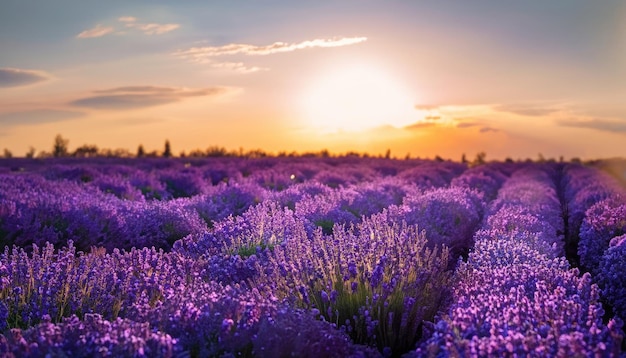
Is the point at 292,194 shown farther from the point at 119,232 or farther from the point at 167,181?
the point at 167,181

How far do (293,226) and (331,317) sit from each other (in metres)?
2.90

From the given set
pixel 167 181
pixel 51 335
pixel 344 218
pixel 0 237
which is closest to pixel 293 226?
pixel 344 218

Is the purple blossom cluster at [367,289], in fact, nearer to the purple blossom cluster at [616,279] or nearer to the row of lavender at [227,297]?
the row of lavender at [227,297]

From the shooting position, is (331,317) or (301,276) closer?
(331,317)

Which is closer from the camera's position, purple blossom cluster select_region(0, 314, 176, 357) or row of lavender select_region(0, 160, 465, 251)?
purple blossom cluster select_region(0, 314, 176, 357)

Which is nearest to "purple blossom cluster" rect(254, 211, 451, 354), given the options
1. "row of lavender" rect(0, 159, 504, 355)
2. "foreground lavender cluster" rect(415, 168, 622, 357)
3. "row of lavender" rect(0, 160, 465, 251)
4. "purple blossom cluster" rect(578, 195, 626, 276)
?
"row of lavender" rect(0, 159, 504, 355)

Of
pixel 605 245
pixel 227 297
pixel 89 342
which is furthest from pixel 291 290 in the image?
pixel 605 245

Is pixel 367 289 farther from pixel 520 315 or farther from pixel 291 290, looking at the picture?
pixel 520 315

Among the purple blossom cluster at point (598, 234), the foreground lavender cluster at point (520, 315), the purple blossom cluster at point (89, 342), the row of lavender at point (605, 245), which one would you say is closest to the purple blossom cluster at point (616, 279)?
the row of lavender at point (605, 245)

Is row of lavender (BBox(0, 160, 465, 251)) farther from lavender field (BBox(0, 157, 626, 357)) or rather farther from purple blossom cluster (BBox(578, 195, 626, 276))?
purple blossom cluster (BBox(578, 195, 626, 276))

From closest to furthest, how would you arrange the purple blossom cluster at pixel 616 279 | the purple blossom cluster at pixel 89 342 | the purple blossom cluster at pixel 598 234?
1. the purple blossom cluster at pixel 89 342
2. the purple blossom cluster at pixel 616 279
3. the purple blossom cluster at pixel 598 234

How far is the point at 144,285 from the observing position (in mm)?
5242

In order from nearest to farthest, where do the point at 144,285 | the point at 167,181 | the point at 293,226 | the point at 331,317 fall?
the point at 331,317 < the point at 144,285 < the point at 293,226 < the point at 167,181

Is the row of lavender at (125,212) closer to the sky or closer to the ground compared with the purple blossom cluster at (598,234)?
closer to the sky
